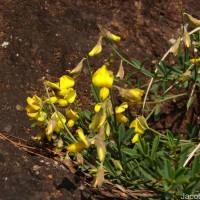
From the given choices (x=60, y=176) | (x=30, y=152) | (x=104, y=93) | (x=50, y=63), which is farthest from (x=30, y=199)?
(x=50, y=63)

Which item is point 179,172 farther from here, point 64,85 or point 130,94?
point 64,85

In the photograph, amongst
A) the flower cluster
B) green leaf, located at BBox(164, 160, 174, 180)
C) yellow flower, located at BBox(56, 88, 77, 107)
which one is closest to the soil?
the flower cluster

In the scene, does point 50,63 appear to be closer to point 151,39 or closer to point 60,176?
point 151,39

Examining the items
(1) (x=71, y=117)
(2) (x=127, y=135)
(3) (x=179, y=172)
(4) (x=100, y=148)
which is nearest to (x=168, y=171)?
(3) (x=179, y=172)

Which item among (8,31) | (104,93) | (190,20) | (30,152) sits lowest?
(30,152)

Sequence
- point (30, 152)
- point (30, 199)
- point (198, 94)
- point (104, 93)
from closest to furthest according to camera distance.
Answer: point (104, 93)
point (30, 199)
point (30, 152)
point (198, 94)

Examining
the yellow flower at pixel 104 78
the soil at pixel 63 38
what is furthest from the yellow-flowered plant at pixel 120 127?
the soil at pixel 63 38

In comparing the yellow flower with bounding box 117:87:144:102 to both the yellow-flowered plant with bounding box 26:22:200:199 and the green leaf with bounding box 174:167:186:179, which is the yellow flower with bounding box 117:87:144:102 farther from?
the green leaf with bounding box 174:167:186:179
